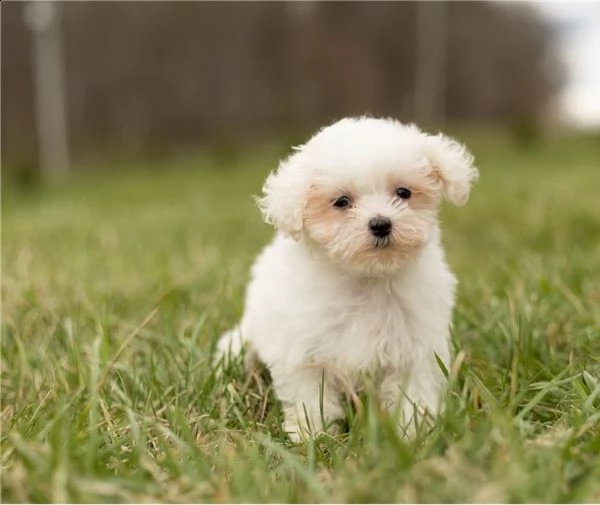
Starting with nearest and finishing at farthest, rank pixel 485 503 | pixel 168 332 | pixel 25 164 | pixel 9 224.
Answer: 1. pixel 485 503
2. pixel 168 332
3. pixel 9 224
4. pixel 25 164

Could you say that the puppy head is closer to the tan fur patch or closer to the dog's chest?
the tan fur patch

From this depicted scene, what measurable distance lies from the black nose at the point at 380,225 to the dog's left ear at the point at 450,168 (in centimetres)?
35

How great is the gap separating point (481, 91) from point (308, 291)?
19180 mm

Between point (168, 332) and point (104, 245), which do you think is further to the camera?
point (104, 245)

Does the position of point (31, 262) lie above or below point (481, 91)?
below

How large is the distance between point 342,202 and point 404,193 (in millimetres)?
217

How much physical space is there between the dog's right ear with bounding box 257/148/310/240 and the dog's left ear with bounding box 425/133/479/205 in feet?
1.48

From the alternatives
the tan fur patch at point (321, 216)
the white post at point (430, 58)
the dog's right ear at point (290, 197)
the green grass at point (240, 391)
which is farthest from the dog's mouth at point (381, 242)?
the white post at point (430, 58)

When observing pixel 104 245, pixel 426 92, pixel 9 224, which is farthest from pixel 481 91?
pixel 104 245

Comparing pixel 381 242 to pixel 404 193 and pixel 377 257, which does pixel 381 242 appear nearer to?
pixel 377 257

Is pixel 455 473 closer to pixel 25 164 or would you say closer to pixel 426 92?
pixel 25 164

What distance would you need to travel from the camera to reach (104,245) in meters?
6.39

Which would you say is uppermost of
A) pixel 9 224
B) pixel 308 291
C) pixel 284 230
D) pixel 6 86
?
pixel 6 86

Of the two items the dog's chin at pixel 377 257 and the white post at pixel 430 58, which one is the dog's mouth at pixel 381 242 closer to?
the dog's chin at pixel 377 257
